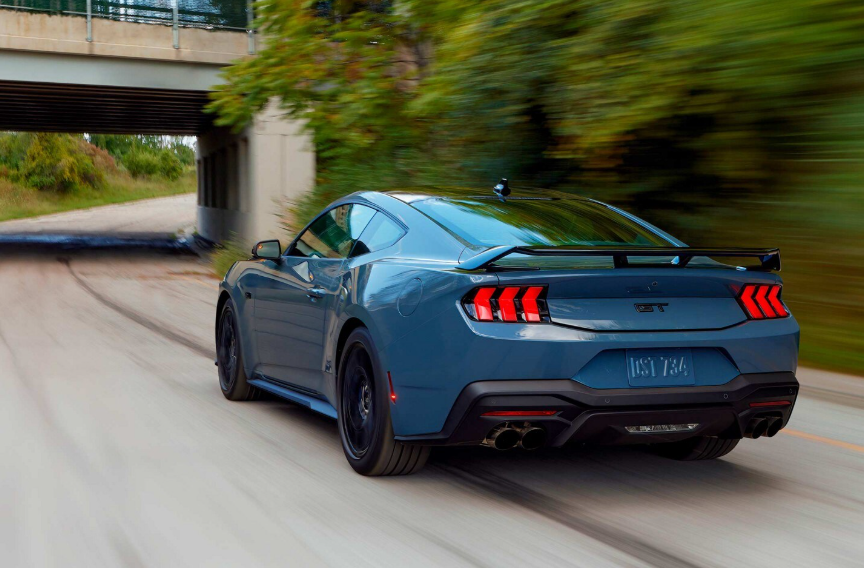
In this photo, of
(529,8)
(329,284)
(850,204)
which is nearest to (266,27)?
(529,8)

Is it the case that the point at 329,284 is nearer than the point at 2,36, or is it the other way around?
the point at 329,284

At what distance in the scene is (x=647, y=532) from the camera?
4445 mm

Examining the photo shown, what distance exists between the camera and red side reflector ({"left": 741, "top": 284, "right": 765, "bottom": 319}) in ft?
16.4

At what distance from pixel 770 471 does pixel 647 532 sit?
4.65ft

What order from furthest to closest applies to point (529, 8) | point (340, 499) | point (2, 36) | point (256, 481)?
point (2, 36), point (529, 8), point (256, 481), point (340, 499)

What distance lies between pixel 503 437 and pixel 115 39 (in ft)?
75.1

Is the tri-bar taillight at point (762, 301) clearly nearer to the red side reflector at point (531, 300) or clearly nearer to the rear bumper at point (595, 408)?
the rear bumper at point (595, 408)

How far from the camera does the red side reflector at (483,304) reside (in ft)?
15.3

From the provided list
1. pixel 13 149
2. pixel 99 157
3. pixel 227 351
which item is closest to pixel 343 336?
pixel 227 351

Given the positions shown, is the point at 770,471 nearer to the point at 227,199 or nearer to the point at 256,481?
the point at 256,481

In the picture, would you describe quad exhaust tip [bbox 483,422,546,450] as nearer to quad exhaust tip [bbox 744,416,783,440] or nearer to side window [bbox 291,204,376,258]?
quad exhaust tip [bbox 744,416,783,440]

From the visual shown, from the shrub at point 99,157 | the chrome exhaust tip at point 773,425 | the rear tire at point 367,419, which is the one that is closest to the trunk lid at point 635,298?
the chrome exhaust tip at point 773,425

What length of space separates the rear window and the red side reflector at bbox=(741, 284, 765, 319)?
752mm

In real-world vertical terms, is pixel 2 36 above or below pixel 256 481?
above
